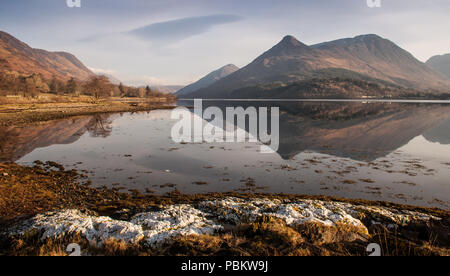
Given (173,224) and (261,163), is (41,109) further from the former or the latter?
(173,224)

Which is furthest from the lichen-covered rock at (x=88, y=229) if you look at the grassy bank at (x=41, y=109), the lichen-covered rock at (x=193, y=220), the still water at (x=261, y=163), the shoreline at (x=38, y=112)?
the grassy bank at (x=41, y=109)

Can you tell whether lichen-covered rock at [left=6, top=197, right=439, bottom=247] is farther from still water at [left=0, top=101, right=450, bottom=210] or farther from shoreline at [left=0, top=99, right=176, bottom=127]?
shoreline at [left=0, top=99, right=176, bottom=127]

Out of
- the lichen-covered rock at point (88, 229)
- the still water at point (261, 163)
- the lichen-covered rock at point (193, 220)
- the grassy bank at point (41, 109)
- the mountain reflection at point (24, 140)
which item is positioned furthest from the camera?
the grassy bank at point (41, 109)

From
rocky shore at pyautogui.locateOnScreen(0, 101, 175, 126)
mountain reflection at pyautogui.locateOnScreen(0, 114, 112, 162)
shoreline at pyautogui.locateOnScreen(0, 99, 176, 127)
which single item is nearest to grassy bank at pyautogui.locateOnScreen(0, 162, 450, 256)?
mountain reflection at pyautogui.locateOnScreen(0, 114, 112, 162)

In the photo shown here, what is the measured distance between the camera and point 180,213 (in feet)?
29.3

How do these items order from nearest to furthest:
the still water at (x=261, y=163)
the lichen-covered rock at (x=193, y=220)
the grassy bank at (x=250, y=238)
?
the grassy bank at (x=250, y=238)
the lichen-covered rock at (x=193, y=220)
the still water at (x=261, y=163)

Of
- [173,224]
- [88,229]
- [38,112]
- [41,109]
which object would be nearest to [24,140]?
[88,229]

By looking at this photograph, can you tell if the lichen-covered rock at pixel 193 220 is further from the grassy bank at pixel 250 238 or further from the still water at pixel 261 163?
the still water at pixel 261 163

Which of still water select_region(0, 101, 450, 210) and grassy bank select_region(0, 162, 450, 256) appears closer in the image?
grassy bank select_region(0, 162, 450, 256)

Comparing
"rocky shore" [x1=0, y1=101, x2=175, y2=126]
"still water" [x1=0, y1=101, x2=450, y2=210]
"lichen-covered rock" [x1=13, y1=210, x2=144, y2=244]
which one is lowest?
"still water" [x1=0, y1=101, x2=450, y2=210]

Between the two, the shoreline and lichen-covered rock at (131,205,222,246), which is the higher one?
the shoreline

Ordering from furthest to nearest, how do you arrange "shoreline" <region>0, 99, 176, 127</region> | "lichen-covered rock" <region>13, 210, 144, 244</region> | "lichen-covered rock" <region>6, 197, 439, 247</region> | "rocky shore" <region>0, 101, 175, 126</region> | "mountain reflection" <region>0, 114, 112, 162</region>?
"rocky shore" <region>0, 101, 175, 126</region>, "shoreline" <region>0, 99, 176, 127</region>, "mountain reflection" <region>0, 114, 112, 162</region>, "lichen-covered rock" <region>6, 197, 439, 247</region>, "lichen-covered rock" <region>13, 210, 144, 244</region>

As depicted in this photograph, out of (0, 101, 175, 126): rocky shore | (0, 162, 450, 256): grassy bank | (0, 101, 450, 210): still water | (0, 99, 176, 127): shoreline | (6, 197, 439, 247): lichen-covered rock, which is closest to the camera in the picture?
(0, 162, 450, 256): grassy bank

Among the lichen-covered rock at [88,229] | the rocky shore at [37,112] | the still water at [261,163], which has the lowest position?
the still water at [261,163]
